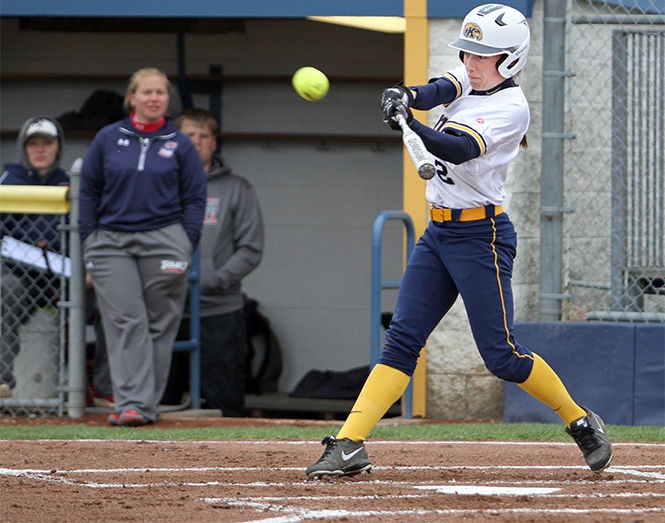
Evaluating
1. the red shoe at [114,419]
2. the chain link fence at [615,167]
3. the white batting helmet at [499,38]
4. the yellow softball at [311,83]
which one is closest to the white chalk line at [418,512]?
the white batting helmet at [499,38]

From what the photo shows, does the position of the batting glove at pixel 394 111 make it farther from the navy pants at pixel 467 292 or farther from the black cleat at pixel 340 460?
the black cleat at pixel 340 460

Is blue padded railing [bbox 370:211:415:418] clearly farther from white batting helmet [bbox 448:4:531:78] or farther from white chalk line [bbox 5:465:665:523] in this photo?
white batting helmet [bbox 448:4:531:78]

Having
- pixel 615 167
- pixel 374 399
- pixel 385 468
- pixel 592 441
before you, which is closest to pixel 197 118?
pixel 615 167

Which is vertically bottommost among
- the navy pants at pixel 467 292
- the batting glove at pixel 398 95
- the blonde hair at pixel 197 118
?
the navy pants at pixel 467 292

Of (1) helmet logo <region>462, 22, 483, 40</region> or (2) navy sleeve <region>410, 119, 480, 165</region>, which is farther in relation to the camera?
(1) helmet logo <region>462, 22, 483, 40</region>

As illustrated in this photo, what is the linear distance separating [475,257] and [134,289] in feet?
9.42

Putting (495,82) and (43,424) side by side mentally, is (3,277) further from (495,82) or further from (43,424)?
(495,82)

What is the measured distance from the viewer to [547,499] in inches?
159

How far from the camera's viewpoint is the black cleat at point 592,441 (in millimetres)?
4562

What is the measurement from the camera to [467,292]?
453 centimetres

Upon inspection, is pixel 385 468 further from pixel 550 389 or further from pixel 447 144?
pixel 447 144

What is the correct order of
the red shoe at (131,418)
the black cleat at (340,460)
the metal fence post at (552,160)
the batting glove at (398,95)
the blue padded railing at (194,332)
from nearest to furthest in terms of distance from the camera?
the batting glove at (398,95) < the black cleat at (340,460) < the red shoe at (131,418) < the metal fence post at (552,160) < the blue padded railing at (194,332)

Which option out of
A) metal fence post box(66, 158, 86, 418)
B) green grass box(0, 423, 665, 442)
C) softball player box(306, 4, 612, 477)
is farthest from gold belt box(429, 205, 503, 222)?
metal fence post box(66, 158, 86, 418)

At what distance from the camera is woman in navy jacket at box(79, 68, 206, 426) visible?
6785mm
